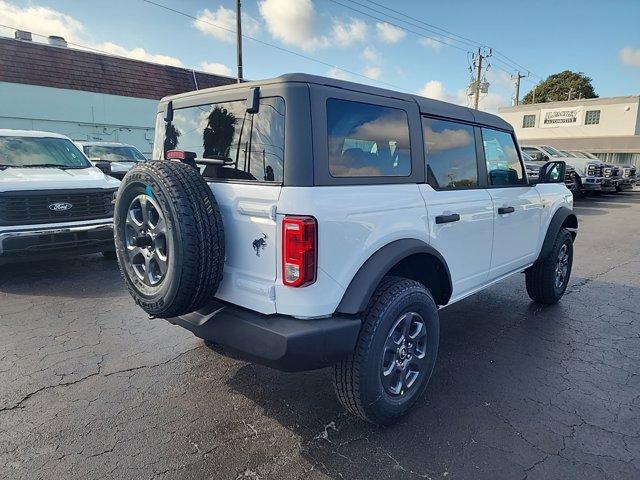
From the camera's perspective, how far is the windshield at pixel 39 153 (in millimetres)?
5957

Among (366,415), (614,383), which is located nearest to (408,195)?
(366,415)

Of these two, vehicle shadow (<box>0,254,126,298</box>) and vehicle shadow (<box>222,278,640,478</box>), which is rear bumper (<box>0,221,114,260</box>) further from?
vehicle shadow (<box>222,278,640,478</box>)

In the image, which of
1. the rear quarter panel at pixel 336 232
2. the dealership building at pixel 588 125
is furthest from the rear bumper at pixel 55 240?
the dealership building at pixel 588 125

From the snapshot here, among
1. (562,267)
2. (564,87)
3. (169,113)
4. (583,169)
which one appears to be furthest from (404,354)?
(564,87)

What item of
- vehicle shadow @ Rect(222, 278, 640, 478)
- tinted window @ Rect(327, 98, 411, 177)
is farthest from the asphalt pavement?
tinted window @ Rect(327, 98, 411, 177)

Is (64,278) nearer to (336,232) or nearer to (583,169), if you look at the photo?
(336,232)

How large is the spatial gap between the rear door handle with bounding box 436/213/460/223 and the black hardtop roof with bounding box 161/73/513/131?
74cm

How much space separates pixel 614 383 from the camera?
3.17 metres

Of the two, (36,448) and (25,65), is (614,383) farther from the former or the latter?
(25,65)

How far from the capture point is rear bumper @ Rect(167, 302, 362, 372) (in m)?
2.15

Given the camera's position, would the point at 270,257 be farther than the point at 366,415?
No

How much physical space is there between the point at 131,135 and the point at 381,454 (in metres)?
19.1

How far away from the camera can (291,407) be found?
9.23 feet

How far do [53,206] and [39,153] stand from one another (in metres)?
1.55
